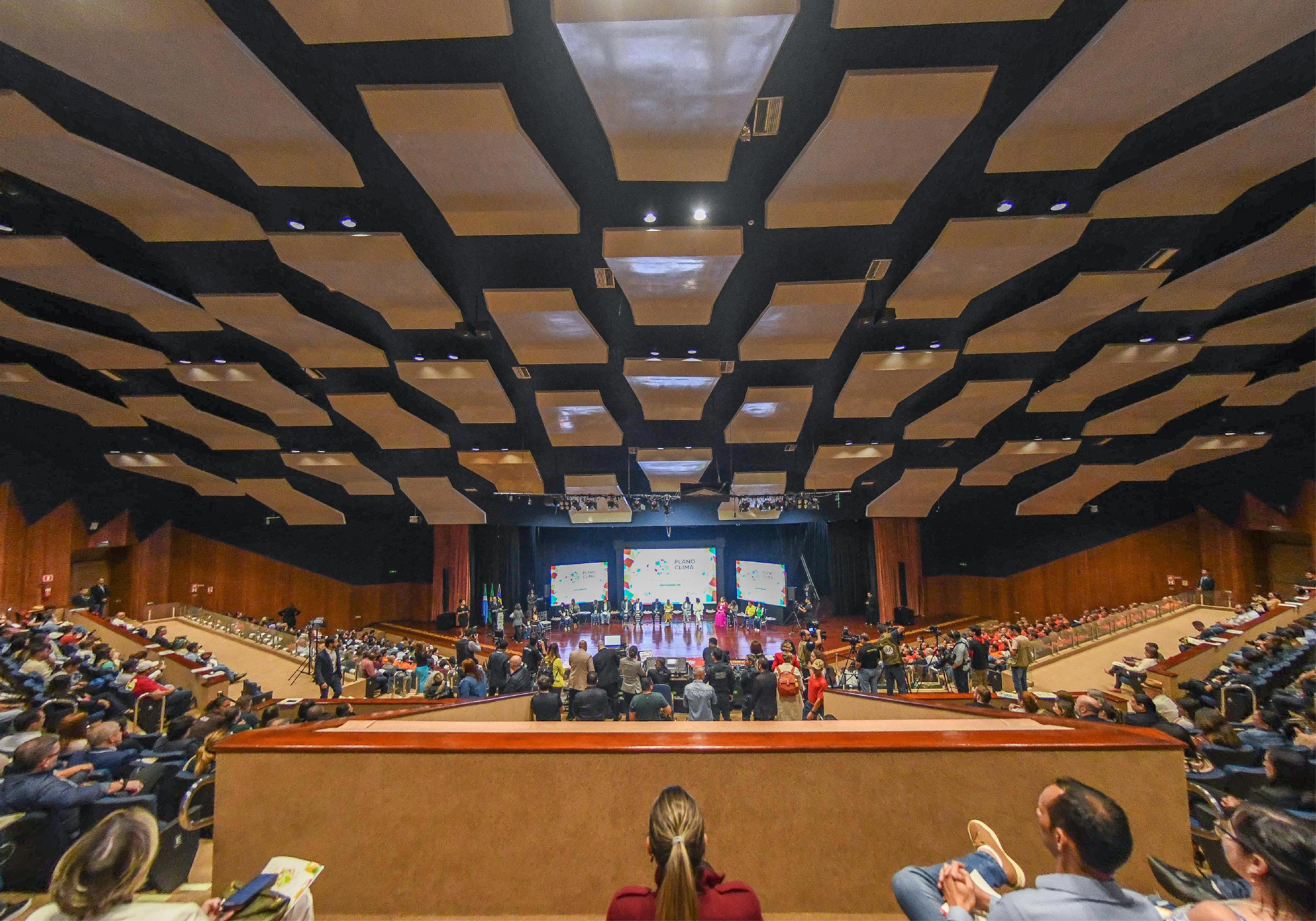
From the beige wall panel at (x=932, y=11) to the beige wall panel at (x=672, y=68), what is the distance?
0.27 metres

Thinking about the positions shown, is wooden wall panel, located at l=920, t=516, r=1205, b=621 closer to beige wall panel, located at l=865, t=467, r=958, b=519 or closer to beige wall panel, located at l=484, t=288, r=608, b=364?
beige wall panel, located at l=865, t=467, r=958, b=519

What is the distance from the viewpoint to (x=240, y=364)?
714 centimetres

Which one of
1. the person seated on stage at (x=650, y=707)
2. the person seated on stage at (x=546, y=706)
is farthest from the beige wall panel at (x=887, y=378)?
the person seated on stage at (x=546, y=706)

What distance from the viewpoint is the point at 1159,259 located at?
4.91 m

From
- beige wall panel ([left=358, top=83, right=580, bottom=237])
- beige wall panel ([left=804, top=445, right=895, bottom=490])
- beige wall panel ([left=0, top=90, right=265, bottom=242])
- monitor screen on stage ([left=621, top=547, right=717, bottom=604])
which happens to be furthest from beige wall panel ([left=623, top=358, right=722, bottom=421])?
monitor screen on stage ([left=621, top=547, right=717, bottom=604])

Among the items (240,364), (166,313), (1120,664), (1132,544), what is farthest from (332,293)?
(1132,544)

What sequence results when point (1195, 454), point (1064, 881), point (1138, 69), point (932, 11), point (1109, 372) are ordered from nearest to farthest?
point (1064, 881) < point (932, 11) < point (1138, 69) < point (1109, 372) < point (1195, 454)

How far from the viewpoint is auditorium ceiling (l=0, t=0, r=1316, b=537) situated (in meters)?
2.85

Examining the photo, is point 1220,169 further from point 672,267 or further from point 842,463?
point 842,463

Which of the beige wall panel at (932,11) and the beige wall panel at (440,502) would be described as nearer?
the beige wall panel at (932,11)

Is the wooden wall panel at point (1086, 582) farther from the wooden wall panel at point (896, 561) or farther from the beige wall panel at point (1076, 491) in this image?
the beige wall panel at point (1076, 491)

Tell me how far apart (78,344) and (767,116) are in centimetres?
800

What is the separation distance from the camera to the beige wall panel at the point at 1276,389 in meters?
7.48

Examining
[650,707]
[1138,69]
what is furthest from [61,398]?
[1138,69]
